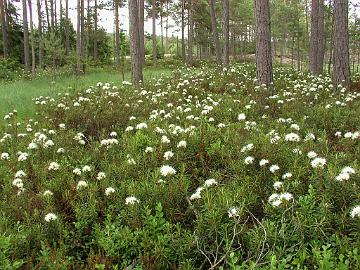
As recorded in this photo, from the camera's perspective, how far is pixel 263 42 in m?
11.5

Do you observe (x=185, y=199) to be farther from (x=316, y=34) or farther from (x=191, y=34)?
(x=191, y=34)

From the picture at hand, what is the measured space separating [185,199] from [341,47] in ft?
34.3

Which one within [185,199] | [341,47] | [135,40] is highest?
[135,40]

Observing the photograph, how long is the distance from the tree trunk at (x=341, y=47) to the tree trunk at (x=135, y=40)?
23.2ft

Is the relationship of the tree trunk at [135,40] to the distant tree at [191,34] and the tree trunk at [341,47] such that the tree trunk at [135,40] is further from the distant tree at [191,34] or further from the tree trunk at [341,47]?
the distant tree at [191,34]

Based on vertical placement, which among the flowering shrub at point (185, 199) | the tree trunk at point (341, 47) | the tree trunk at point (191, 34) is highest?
the tree trunk at point (191, 34)

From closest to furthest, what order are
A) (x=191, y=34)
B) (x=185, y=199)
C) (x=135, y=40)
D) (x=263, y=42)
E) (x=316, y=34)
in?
(x=185, y=199) < (x=263, y=42) < (x=135, y=40) < (x=316, y=34) < (x=191, y=34)

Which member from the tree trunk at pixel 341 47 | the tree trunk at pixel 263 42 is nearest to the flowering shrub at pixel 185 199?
the tree trunk at pixel 263 42

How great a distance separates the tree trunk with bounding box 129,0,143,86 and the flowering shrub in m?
7.81

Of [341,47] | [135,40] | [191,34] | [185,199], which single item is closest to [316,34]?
[341,47]

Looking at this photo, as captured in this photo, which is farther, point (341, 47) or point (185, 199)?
point (341, 47)

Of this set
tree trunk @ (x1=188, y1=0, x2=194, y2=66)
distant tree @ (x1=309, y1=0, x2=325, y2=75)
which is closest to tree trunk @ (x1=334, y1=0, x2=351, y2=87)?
distant tree @ (x1=309, y1=0, x2=325, y2=75)

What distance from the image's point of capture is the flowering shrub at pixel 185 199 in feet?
10.2

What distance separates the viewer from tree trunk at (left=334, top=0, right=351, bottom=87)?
38.9ft
